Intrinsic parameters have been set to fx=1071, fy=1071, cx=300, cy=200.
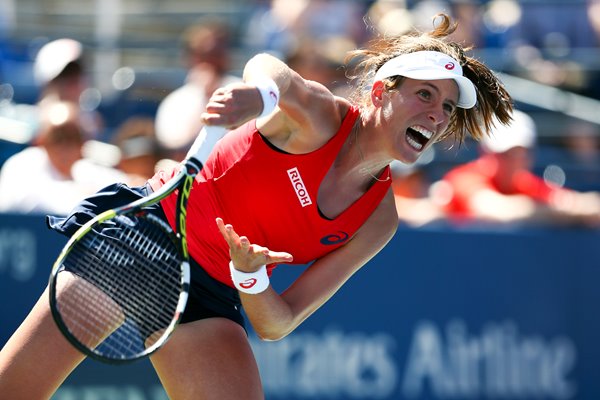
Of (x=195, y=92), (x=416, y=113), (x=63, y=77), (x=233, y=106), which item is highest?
(x=233, y=106)

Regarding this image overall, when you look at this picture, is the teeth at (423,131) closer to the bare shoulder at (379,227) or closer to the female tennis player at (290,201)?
A: the female tennis player at (290,201)

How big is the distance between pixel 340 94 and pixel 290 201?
3.44 metres

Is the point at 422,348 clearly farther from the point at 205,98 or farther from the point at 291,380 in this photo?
the point at 205,98

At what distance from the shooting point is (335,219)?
3762 millimetres

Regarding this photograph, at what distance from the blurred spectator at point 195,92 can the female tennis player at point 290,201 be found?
2.62 meters

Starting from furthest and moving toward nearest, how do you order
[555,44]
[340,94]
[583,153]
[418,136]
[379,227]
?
[555,44]
[583,153]
[340,94]
[379,227]
[418,136]

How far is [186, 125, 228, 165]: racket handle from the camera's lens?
321cm

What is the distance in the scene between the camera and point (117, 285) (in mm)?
3707

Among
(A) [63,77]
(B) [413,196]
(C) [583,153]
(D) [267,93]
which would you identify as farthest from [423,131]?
(C) [583,153]

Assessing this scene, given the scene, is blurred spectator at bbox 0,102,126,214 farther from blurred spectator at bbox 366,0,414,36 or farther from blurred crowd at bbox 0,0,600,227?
blurred spectator at bbox 366,0,414,36

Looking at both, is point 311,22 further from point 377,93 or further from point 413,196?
point 377,93

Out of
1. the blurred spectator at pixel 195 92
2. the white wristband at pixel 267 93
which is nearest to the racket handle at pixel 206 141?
the white wristband at pixel 267 93

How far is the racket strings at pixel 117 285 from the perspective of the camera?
360cm

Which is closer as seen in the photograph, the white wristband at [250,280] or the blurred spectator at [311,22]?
the white wristband at [250,280]
